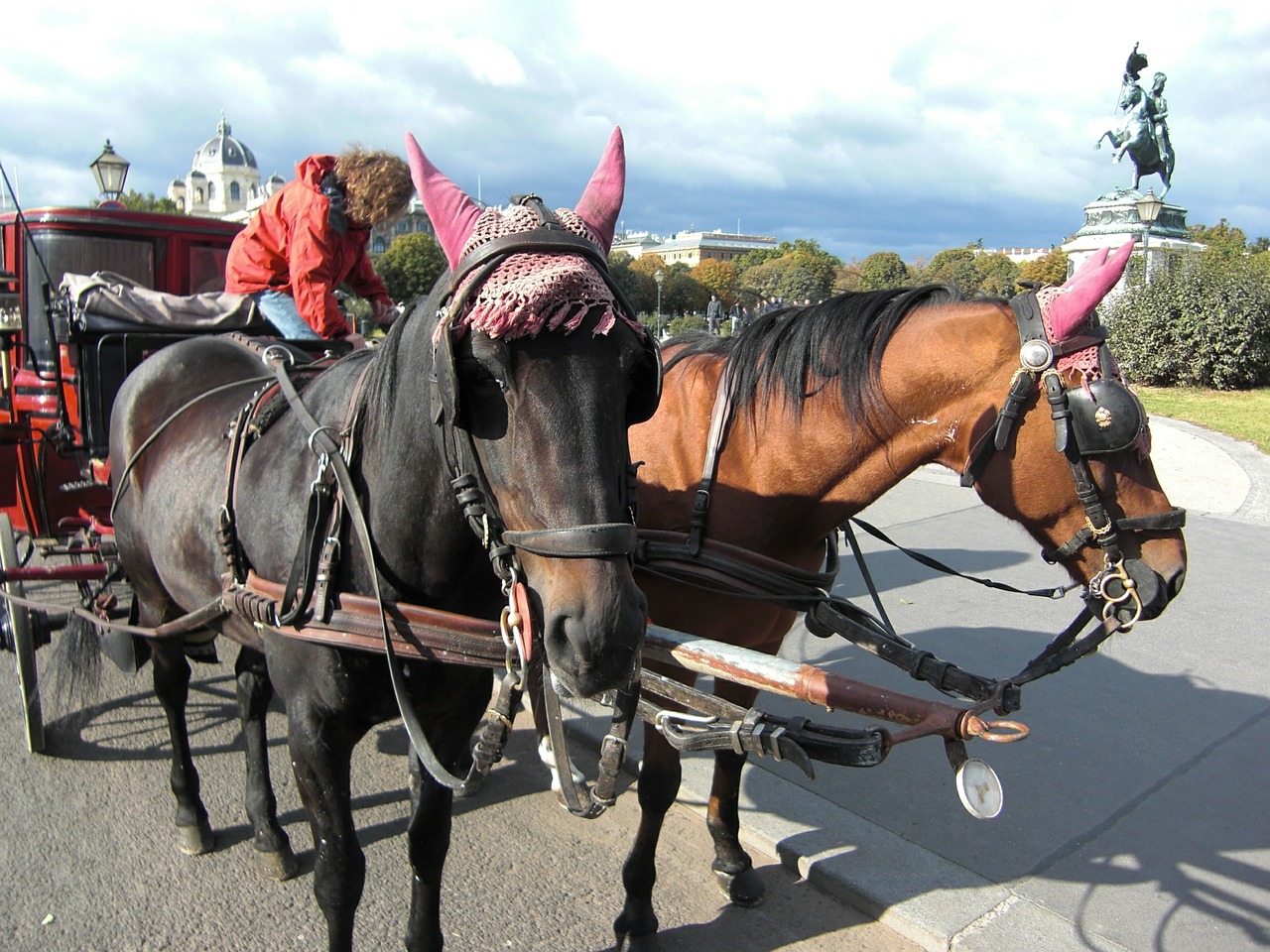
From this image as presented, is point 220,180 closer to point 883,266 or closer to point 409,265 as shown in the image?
point 409,265

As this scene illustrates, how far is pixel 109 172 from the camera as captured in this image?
8109 millimetres

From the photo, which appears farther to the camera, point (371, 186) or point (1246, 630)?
point (1246, 630)

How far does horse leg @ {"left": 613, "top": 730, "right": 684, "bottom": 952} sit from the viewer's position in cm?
284

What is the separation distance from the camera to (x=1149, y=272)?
20719 millimetres

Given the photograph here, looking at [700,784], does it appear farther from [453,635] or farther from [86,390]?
[86,390]

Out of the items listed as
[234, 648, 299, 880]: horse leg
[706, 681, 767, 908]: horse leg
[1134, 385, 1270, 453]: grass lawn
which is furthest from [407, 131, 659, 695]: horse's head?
[1134, 385, 1270, 453]: grass lawn

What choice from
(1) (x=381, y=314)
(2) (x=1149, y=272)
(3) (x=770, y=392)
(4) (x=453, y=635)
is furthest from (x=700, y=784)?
(2) (x=1149, y=272)

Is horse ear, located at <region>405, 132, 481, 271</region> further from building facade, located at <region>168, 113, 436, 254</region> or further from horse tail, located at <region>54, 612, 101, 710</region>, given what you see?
building facade, located at <region>168, 113, 436, 254</region>

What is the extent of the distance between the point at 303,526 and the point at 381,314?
7.85 feet

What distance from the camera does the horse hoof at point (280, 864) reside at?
316 cm

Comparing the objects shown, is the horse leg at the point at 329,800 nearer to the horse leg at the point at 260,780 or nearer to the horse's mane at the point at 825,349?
the horse leg at the point at 260,780

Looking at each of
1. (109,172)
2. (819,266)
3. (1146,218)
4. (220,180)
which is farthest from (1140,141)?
(220,180)

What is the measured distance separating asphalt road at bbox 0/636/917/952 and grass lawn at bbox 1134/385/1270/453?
10.4 metres

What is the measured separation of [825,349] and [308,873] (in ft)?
8.80
